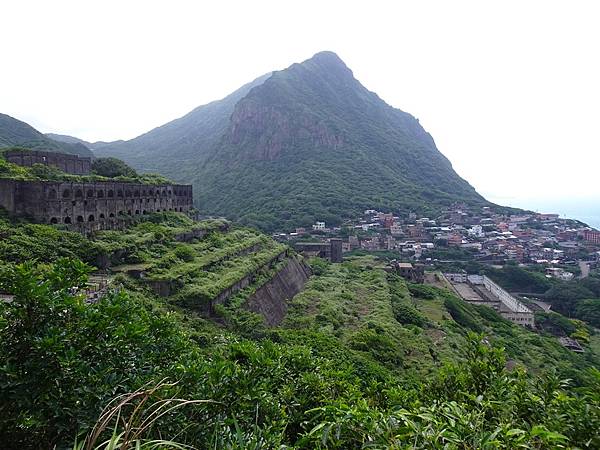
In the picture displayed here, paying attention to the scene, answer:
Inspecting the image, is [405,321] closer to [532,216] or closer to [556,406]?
[556,406]

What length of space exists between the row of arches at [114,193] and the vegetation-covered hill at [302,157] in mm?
33065

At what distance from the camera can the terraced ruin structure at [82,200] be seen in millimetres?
19500

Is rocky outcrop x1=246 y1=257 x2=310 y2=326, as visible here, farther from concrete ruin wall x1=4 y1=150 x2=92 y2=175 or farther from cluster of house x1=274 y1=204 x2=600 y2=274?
cluster of house x1=274 y1=204 x2=600 y2=274

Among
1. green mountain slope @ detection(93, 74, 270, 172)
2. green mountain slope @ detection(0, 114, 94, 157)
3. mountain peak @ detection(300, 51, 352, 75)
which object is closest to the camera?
green mountain slope @ detection(0, 114, 94, 157)

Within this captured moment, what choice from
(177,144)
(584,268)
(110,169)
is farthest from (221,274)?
(177,144)

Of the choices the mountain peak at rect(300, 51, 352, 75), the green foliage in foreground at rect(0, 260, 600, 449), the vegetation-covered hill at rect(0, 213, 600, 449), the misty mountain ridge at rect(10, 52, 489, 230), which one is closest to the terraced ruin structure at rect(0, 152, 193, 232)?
the vegetation-covered hill at rect(0, 213, 600, 449)

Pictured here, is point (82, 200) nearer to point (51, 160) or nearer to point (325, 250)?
point (51, 160)

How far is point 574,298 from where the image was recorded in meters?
43.4

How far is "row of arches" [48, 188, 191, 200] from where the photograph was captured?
21047mm

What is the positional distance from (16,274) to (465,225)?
86.9 metres

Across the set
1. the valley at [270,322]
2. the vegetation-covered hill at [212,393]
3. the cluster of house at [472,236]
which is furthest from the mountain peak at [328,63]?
the vegetation-covered hill at [212,393]

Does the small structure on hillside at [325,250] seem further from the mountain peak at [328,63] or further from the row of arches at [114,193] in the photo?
the mountain peak at [328,63]

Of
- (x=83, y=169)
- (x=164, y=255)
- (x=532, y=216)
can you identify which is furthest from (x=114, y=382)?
(x=532, y=216)

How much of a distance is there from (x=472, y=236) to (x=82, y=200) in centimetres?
6881
